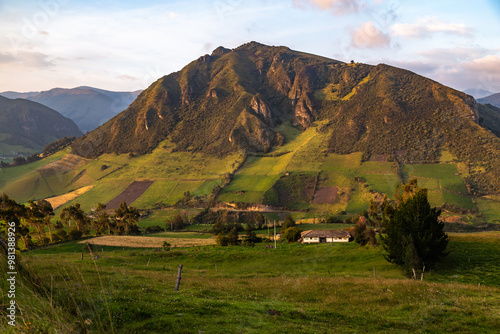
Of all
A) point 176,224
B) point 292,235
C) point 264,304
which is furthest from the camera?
point 176,224

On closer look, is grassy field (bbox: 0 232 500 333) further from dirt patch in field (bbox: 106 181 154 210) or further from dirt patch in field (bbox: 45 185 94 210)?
dirt patch in field (bbox: 45 185 94 210)

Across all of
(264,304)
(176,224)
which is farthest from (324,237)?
(264,304)

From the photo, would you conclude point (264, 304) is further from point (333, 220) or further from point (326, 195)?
point (326, 195)

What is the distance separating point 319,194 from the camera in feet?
561

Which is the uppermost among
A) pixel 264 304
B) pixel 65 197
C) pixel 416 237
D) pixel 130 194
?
pixel 130 194

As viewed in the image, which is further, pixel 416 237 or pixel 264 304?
pixel 416 237

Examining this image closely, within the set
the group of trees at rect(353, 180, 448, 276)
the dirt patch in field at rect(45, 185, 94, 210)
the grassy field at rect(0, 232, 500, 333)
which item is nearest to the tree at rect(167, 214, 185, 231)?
the dirt patch in field at rect(45, 185, 94, 210)

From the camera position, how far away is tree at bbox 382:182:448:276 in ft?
114

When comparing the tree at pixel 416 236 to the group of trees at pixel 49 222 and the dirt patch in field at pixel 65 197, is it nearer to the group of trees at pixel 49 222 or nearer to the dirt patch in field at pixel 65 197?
the group of trees at pixel 49 222

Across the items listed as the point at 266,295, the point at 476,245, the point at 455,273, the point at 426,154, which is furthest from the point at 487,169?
the point at 266,295

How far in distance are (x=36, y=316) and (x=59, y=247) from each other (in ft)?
243

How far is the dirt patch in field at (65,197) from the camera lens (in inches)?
6956

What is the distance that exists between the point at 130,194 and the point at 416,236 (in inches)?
6817

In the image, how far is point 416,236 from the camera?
117 ft
